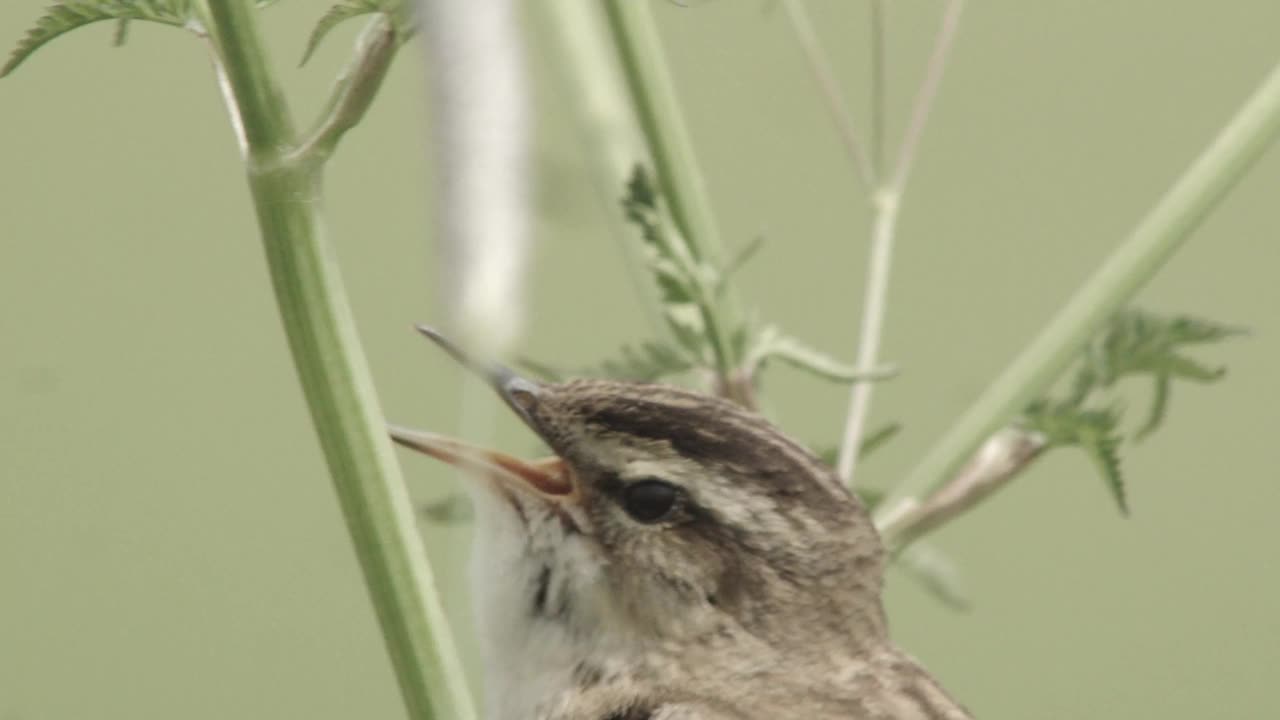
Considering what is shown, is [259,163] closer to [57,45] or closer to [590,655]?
[590,655]

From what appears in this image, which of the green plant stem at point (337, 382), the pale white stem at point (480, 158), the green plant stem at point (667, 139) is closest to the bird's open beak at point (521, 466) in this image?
the green plant stem at point (667, 139)

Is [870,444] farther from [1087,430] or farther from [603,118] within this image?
[603,118]

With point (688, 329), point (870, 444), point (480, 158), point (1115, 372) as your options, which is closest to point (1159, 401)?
point (1115, 372)

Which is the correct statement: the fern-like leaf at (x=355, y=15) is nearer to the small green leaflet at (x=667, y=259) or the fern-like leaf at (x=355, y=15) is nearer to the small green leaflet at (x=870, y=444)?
the small green leaflet at (x=667, y=259)

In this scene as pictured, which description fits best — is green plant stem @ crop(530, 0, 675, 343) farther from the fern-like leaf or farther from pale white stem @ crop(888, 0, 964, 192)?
the fern-like leaf

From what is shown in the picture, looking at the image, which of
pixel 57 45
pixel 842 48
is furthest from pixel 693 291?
pixel 57 45

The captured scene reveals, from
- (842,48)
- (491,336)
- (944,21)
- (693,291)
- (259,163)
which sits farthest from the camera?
(842,48)
